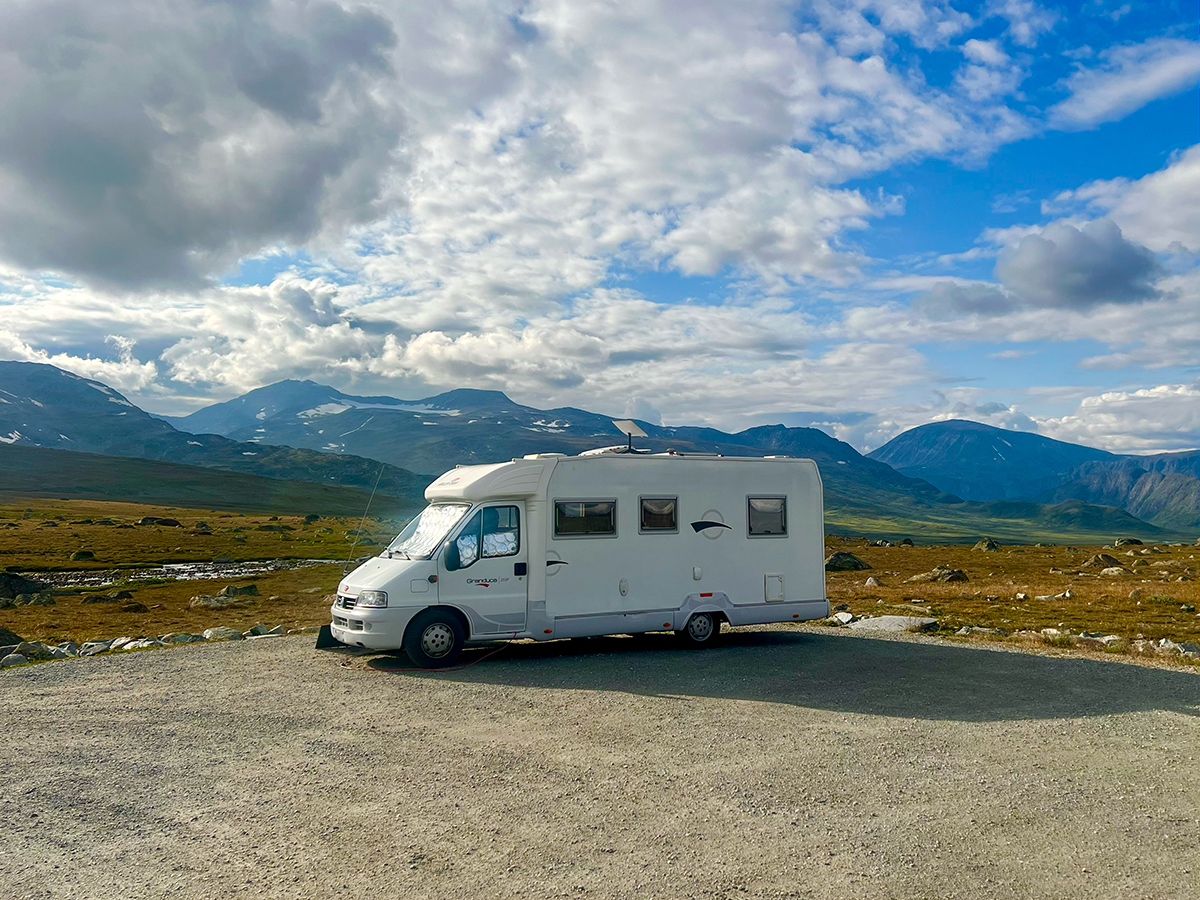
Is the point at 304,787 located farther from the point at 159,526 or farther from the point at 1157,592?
the point at 159,526

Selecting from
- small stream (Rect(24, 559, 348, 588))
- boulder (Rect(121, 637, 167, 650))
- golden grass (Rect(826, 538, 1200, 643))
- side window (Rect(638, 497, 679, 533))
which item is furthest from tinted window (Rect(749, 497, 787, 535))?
small stream (Rect(24, 559, 348, 588))

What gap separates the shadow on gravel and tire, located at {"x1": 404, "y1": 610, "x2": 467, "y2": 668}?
0.34 metres

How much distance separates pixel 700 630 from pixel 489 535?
5.11 m

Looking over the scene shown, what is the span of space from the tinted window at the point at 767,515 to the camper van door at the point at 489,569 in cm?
520

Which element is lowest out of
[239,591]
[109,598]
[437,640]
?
[109,598]

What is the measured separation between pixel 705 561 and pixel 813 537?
2.85m

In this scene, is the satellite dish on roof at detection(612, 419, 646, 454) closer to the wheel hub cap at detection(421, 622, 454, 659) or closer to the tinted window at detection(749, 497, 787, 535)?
the tinted window at detection(749, 497, 787, 535)

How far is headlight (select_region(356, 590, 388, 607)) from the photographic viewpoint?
49.2 ft

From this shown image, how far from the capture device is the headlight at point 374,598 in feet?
49.2

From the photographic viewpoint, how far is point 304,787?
30.3ft

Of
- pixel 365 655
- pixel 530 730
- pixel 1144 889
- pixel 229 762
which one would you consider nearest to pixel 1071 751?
pixel 1144 889

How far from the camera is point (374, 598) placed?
15.1 m

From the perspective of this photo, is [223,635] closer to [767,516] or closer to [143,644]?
[143,644]

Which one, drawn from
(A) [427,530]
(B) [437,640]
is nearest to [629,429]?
(A) [427,530]
